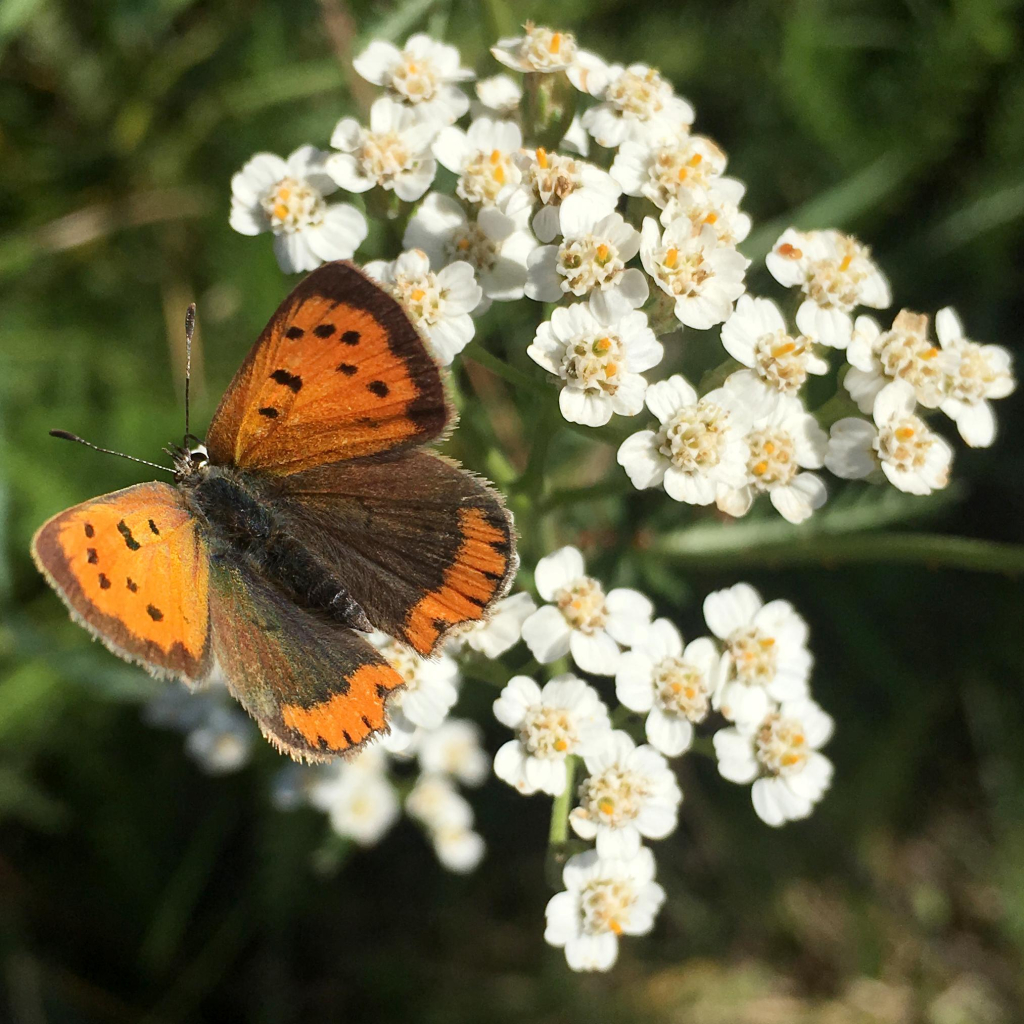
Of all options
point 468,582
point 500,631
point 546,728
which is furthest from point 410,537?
point 546,728

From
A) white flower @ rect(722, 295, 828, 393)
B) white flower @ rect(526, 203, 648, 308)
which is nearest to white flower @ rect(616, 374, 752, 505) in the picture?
white flower @ rect(722, 295, 828, 393)

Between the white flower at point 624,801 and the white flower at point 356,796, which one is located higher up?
the white flower at point 624,801

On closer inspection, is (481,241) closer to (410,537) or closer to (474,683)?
(410,537)

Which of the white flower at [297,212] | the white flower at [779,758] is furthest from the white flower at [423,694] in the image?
the white flower at [297,212]

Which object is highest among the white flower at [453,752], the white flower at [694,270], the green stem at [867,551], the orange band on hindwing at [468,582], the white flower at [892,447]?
the white flower at [694,270]

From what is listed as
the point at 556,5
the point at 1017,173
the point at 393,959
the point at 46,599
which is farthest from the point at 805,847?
the point at 556,5

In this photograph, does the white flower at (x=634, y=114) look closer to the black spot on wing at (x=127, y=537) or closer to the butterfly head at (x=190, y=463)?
the butterfly head at (x=190, y=463)
